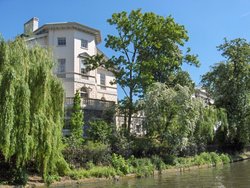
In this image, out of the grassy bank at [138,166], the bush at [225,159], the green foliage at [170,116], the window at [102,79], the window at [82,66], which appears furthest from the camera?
the window at [102,79]

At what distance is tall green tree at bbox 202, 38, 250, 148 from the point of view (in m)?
43.4

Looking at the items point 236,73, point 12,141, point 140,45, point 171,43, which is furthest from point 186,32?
point 12,141

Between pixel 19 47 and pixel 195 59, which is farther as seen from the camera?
pixel 195 59

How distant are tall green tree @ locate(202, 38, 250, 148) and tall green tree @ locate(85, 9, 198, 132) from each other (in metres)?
9.73

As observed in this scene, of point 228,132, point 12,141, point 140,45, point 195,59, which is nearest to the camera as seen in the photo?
point 12,141

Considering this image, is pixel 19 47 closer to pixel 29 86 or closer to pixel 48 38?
pixel 29 86

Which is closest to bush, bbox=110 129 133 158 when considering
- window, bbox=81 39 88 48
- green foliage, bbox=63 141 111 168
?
green foliage, bbox=63 141 111 168

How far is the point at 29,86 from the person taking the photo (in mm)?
20438

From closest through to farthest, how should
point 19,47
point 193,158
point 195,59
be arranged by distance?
1. point 19,47
2. point 193,158
3. point 195,59

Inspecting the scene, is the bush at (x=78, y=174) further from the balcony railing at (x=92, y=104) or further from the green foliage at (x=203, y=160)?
the balcony railing at (x=92, y=104)

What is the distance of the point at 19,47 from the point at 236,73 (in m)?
31.5

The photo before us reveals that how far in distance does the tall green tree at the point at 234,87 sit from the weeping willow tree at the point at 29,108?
26.1 m

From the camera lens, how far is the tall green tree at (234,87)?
142 feet

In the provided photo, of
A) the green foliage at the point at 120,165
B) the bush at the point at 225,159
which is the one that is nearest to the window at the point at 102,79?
the bush at the point at 225,159
